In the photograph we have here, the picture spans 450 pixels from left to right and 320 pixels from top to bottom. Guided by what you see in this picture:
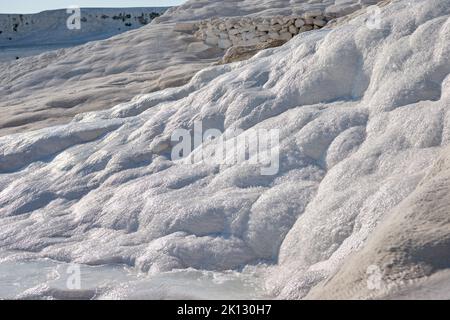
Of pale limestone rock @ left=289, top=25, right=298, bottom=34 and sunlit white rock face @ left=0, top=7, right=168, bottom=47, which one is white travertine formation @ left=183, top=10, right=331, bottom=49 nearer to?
pale limestone rock @ left=289, top=25, right=298, bottom=34

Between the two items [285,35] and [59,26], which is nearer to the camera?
[285,35]

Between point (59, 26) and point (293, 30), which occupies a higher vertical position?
point (59, 26)

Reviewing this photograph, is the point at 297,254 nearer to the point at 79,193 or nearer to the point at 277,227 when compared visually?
the point at 277,227

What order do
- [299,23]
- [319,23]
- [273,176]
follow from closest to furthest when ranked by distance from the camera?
[273,176]
[319,23]
[299,23]

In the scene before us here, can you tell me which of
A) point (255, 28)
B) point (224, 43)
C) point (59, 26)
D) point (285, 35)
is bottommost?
point (224, 43)

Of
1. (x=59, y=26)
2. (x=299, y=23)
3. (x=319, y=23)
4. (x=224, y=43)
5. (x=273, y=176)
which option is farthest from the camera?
(x=59, y=26)

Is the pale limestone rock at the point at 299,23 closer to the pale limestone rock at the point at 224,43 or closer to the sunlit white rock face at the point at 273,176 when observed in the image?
the pale limestone rock at the point at 224,43

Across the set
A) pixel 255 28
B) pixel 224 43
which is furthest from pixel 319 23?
pixel 224 43

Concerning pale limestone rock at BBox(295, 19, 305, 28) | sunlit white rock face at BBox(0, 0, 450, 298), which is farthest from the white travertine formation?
sunlit white rock face at BBox(0, 0, 450, 298)

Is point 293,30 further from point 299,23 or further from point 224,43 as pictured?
point 224,43

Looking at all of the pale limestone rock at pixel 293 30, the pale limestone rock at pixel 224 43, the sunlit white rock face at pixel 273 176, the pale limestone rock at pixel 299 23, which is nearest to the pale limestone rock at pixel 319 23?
the pale limestone rock at pixel 299 23
